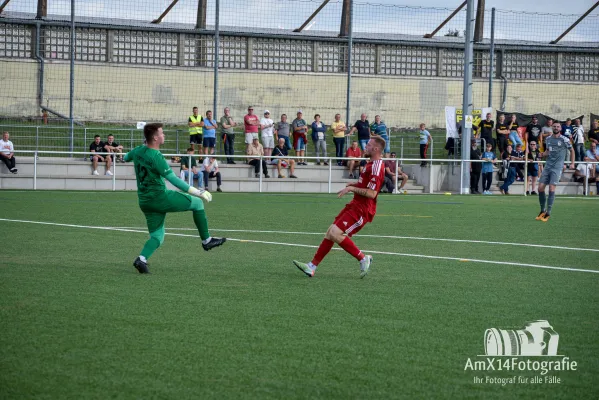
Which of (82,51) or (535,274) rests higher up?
(82,51)

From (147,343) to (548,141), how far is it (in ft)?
48.3

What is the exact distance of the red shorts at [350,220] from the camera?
30.8 feet

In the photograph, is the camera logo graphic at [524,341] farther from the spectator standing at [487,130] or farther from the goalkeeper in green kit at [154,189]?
the spectator standing at [487,130]

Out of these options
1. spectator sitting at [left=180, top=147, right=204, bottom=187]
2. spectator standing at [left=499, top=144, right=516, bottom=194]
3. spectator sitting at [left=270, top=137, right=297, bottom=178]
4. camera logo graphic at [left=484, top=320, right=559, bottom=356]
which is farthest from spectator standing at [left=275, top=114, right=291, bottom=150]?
camera logo graphic at [left=484, top=320, right=559, bottom=356]

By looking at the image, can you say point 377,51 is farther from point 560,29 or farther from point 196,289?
point 196,289

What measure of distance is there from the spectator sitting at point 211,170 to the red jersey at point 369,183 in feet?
61.0

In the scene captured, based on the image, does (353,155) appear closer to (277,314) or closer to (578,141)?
(578,141)

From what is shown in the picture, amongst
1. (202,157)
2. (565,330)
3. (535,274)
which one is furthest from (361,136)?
(565,330)

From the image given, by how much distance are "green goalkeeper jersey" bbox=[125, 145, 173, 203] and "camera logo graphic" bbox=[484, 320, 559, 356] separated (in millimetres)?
4347

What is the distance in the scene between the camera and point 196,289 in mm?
8258

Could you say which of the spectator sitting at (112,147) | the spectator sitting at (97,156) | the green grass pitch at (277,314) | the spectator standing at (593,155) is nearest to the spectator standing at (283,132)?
the spectator sitting at (112,147)

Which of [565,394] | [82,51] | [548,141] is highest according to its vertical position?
[82,51]

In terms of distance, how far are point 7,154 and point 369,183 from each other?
20.2 m

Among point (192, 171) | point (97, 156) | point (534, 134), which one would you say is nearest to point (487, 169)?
point (534, 134)
